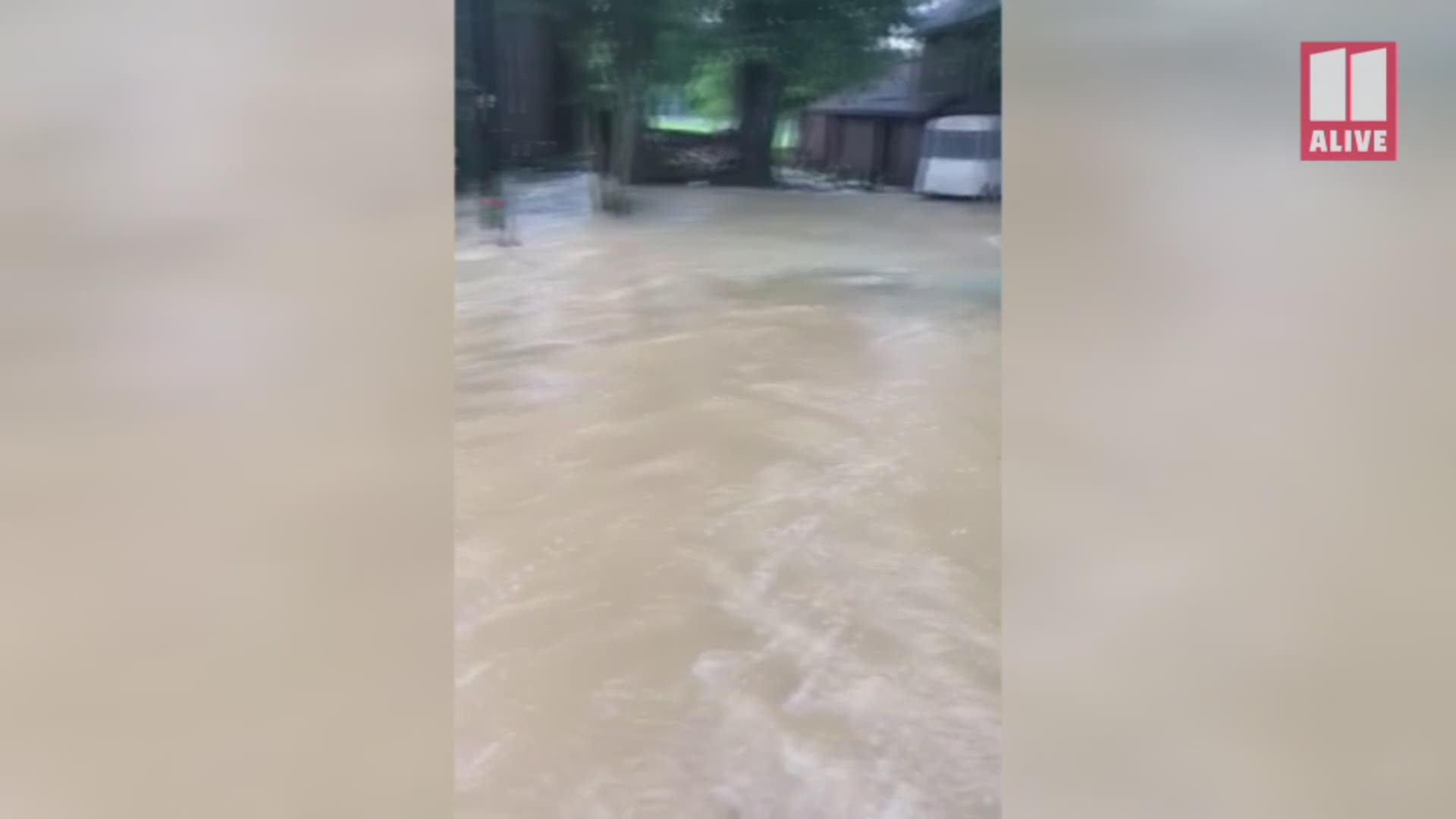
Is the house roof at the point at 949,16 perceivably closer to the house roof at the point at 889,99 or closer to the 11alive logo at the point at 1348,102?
the house roof at the point at 889,99

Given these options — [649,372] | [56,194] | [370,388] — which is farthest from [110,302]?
[649,372]

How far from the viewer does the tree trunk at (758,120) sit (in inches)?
47.9

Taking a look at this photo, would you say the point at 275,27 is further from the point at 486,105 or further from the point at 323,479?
the point at 323,479

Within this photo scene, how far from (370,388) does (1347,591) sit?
4.20 feet

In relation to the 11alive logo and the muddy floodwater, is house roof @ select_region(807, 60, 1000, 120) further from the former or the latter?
the 11alive logo

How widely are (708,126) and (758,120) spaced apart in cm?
6

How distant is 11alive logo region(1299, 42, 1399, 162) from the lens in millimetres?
1226

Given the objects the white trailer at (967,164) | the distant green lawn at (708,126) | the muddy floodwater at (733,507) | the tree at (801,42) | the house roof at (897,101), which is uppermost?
the tree at (801,42)

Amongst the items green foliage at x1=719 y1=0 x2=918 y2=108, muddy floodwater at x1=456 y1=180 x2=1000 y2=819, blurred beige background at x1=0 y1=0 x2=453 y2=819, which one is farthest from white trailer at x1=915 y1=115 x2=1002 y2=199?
blurred beige background at x1=0 y1=0 x2=453 y2=819

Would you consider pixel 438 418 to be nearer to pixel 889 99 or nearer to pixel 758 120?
pixel 758 120

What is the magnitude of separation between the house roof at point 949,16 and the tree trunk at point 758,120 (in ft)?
0.63

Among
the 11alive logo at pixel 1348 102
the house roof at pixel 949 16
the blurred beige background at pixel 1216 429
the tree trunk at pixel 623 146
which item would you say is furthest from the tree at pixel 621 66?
the 11alive logo at pixel 1348 102

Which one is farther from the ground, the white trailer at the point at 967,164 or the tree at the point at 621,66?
the tree at the point at 621,66

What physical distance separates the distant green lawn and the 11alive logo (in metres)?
0.65
